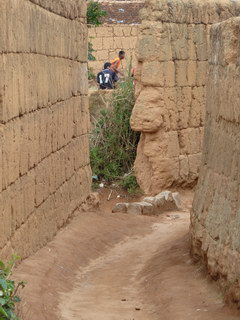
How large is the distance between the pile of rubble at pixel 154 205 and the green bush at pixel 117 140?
2700 mm

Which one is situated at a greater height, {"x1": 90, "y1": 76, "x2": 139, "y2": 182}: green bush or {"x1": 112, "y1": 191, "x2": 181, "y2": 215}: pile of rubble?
{"x1": 90, "y1": 76, "x2": 139, "y2": 182}: green bush

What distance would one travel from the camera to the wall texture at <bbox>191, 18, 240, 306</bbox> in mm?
7922

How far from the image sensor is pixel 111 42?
95.1 feet

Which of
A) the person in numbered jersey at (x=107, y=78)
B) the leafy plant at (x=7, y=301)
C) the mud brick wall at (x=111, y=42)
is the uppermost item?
the mud brick wall at (x=111, y=42)

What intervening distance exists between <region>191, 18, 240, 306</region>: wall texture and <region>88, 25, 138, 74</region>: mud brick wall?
19.3 meters

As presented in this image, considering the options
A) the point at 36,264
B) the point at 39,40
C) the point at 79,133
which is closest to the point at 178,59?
the point at 79,133

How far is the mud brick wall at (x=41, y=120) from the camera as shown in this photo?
Result: 841cm

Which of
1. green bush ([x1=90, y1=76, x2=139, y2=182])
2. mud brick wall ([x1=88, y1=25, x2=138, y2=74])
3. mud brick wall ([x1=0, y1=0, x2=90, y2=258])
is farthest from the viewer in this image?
mud brick wall ([x1=88, y1=25, x2=138, y2=74])

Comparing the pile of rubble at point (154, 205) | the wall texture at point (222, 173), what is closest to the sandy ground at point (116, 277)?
the wall texture at point (222, 173)

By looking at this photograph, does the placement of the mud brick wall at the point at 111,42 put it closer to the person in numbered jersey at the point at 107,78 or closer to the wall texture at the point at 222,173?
the person in numbered jersey at the point at 107,78

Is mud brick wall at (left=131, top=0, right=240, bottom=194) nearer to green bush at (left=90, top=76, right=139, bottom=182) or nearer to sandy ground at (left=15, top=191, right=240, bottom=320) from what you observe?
green bush at (left=90, top=76, right=139, bottom=182)

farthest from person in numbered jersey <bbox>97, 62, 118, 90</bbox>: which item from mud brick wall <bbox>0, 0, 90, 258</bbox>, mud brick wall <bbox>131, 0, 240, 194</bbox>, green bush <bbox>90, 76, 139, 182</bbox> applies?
mud brick wall <bbox>0, 0, 90, 258</bbox>

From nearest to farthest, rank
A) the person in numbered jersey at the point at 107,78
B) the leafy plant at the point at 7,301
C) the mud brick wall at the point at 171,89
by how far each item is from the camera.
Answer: the leafy plant at the point at 7,301 → the mud brick wall at the point at 171,89 → the person in numbered jersey at the point at 107,78

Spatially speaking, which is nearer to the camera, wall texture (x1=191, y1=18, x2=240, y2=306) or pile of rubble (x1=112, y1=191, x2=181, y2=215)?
wall texture (x1=191, y1=18, x2=240, y2=306)
